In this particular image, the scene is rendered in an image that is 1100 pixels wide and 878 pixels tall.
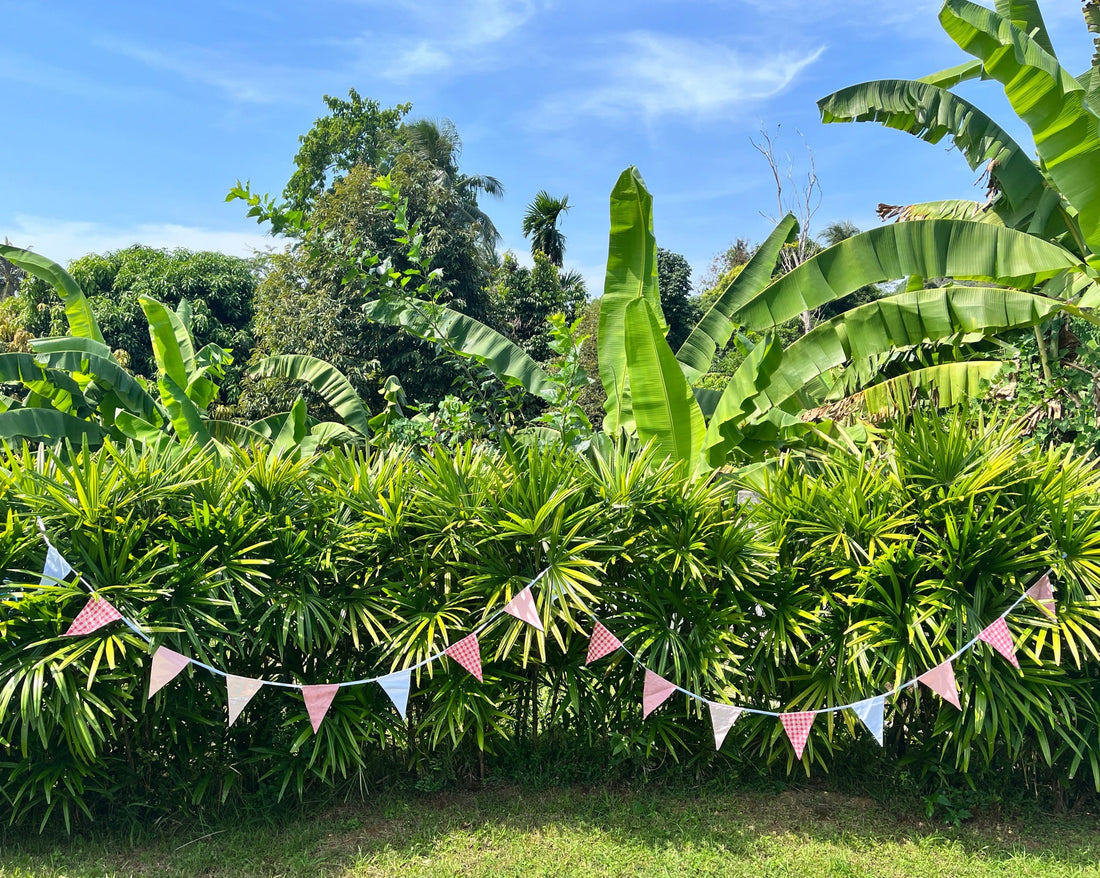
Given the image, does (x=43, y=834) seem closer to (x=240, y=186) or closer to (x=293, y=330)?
(x=240, y=186)

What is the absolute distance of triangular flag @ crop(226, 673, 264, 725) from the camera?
3867 millimetres

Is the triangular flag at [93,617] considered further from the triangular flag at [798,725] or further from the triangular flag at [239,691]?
the triangular flag at [798,725]

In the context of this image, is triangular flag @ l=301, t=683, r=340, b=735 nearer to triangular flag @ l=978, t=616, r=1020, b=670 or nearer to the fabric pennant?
the fabric pennant

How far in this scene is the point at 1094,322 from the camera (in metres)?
5.83

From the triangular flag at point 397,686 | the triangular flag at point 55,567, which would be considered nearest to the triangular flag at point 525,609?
the triangular flag at point 397,686

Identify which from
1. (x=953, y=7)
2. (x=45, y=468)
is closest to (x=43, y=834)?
(x=45, y=468)

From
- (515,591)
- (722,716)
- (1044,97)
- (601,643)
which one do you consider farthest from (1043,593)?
(1044,97)

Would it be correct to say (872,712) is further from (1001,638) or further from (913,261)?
(913,261)

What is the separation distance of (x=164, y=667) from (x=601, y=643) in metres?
2.16

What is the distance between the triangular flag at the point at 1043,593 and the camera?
3947 millimetres

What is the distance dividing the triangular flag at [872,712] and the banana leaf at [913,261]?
9.99 feet

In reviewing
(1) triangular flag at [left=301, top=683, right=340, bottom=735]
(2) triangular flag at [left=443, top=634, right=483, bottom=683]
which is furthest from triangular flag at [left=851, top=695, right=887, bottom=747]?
(1) triangular flag at [left=301, top=683, right=340, bottom=735]

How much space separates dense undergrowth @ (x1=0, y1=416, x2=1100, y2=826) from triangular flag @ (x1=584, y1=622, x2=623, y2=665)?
0.17 metres

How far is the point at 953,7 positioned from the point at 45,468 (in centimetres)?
641
